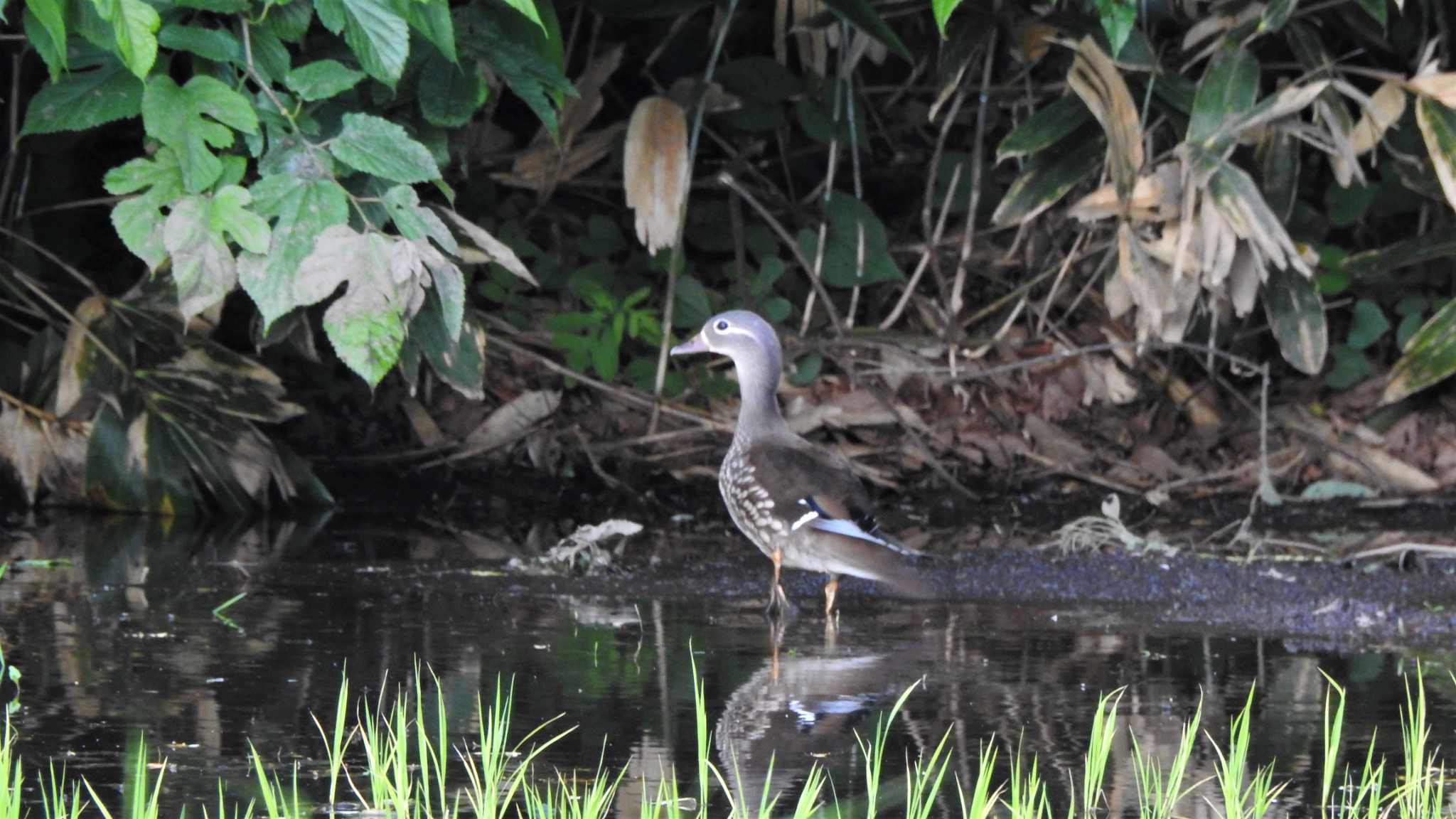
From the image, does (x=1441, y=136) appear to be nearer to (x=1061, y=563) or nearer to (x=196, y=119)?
(x=1061, y=563)

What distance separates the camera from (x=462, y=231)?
212 inches

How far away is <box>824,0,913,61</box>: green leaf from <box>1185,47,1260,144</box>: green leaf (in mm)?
1074

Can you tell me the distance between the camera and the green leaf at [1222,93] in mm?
6723

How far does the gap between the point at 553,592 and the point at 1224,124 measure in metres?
2.94

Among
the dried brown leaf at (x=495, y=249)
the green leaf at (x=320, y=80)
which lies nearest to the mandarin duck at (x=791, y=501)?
the dried brown leaf at (x=495, y=249)

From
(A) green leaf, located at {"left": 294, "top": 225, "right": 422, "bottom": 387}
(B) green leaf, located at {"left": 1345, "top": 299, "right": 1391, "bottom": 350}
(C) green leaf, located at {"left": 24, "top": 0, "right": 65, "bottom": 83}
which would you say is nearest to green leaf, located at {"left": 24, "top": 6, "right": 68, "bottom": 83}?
(C) green leaf, located at {"left": 24, "top": 0, "right": 65, "bottom": 83}

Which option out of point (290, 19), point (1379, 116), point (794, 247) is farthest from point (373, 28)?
point (794, 247)

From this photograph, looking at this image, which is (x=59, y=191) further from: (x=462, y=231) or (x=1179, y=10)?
(x=1179, y=10)

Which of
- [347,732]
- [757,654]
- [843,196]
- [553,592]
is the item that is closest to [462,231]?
[553,592]

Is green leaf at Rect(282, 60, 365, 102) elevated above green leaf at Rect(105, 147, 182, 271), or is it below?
above

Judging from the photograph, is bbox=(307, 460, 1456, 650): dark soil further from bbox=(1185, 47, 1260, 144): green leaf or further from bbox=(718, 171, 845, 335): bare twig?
bbox=(1185, 47, 1260, 144): green leaf

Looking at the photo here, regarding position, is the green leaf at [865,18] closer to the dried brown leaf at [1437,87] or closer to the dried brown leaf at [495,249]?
the dried brown leaf at [1437,87]

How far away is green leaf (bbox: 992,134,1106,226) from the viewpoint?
7.16 metres

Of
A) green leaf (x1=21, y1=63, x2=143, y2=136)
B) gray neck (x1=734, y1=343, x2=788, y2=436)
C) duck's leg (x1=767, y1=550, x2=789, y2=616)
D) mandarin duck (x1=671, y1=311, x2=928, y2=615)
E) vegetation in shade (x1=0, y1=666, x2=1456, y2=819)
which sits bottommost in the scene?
vegetation in shade (x1=0, y1=666, x2=1456, y2=819)
